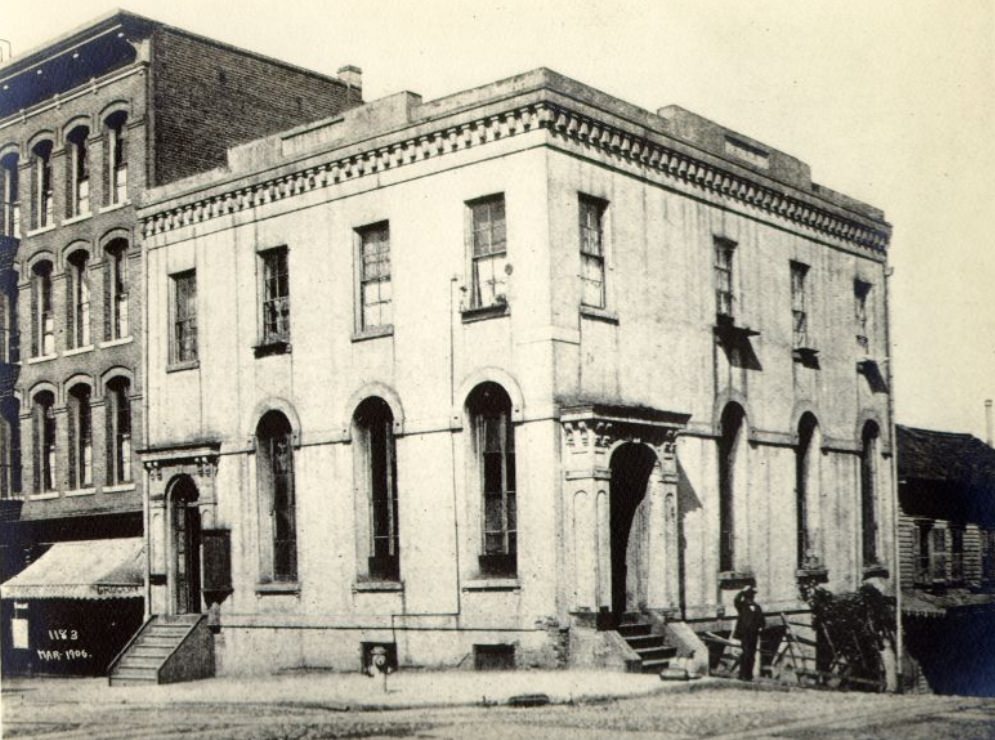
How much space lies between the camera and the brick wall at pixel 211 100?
1107 inches

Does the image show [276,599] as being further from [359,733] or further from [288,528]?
[359,733]

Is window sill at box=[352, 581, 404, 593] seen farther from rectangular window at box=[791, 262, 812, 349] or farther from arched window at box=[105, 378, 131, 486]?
rectangular window at box=[791, 262, 812, 349]

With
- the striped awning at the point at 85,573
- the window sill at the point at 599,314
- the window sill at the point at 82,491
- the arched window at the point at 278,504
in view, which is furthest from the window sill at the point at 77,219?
the window sill at the point at 599,314

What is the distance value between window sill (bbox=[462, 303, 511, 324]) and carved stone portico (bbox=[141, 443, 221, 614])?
7.10 metres

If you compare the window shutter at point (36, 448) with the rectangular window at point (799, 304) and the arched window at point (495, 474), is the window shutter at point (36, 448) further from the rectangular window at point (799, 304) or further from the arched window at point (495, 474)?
the rectangular window at point (799, 304)

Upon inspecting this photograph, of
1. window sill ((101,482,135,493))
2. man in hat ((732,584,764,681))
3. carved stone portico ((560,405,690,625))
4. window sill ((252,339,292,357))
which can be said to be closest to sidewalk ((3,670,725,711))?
carved stone portico ((560,405,690,625))

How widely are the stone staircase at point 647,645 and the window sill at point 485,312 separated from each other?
517 centimetres

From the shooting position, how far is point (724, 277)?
81.5ft

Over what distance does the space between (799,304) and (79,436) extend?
15.8 meters

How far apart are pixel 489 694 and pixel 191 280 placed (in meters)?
12.2

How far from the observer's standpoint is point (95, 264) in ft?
94.3

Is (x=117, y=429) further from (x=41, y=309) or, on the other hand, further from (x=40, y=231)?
(x=40, y=231)

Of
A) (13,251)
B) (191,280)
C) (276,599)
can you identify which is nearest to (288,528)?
(276,599)

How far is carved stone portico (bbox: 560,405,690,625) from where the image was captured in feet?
65.1
